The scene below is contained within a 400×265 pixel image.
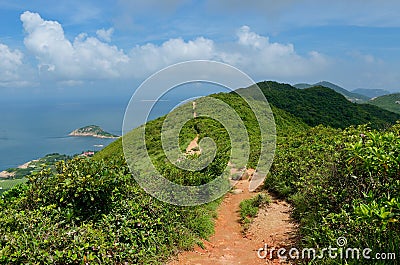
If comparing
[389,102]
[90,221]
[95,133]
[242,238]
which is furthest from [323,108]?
[95,133]

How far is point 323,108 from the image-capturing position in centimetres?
4009

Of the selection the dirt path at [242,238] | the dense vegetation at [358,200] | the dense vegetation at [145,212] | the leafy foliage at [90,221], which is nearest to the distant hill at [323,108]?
the dirt path at [242,238]

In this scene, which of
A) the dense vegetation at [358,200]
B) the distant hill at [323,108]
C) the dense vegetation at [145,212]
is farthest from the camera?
the distant hill at [323,108]

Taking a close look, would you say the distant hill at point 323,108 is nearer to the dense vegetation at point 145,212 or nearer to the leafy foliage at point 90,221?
the dense vegetation at point 145,212

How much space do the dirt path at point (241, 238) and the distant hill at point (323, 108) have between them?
27.9 meters

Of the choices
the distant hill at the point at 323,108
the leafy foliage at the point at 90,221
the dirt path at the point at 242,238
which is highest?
the distant hill at the point at 323,108

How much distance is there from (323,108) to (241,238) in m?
37.1

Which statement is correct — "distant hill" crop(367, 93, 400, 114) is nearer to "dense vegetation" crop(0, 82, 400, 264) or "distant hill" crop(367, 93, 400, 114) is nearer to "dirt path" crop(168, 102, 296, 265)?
"dirt path" crop(168, 102, 296, 265)

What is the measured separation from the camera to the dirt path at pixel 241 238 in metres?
5.02

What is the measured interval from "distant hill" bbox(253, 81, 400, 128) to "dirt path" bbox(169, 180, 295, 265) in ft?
91.4

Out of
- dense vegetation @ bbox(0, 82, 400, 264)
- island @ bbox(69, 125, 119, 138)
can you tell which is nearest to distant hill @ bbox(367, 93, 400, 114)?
island @ bbox(69, 125, 119, 138)

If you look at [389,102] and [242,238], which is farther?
[389,102]

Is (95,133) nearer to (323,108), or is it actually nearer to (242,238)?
(323,108)

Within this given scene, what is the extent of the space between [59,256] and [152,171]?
3067 mm
